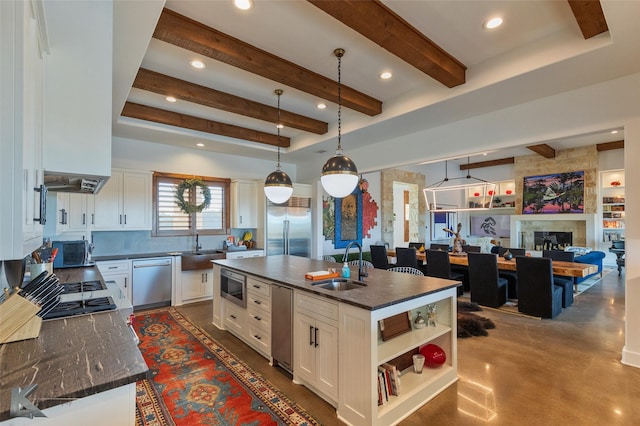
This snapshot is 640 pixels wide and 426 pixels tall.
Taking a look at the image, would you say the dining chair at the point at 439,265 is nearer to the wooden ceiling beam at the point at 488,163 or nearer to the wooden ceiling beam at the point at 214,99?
the wooden ceiling beam at the point at 214,99

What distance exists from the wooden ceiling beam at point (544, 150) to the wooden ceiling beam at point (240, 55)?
607cm

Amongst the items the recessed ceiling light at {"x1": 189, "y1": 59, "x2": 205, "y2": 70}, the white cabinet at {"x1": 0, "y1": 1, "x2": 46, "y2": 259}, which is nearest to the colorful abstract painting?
the recessed ceiling light at {"x1": 189, "y1": 59, "x2": 205, "y2": 70}

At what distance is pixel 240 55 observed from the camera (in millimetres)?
2721

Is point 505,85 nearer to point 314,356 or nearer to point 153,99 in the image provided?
point 314,356

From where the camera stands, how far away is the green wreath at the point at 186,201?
17.4ft

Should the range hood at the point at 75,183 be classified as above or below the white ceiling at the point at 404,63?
below

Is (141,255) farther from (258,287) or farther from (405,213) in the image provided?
(405,213)

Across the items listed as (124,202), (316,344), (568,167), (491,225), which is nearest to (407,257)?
(316,344)

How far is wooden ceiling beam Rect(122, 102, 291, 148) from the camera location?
4.13 m

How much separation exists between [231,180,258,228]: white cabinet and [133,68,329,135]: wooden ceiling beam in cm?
195

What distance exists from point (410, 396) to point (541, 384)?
1.30 m

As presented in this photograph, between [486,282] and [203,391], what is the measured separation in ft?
14.3

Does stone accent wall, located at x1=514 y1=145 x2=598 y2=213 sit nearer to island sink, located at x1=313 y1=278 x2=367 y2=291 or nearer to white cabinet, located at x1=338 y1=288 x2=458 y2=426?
white cabinet, located at x1=338 y1=288 x2=458 y2=426

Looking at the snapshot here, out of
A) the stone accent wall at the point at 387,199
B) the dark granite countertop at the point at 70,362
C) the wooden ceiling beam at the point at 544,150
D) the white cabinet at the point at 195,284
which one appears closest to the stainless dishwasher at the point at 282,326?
the dark granite countertop at the point at 70,362
